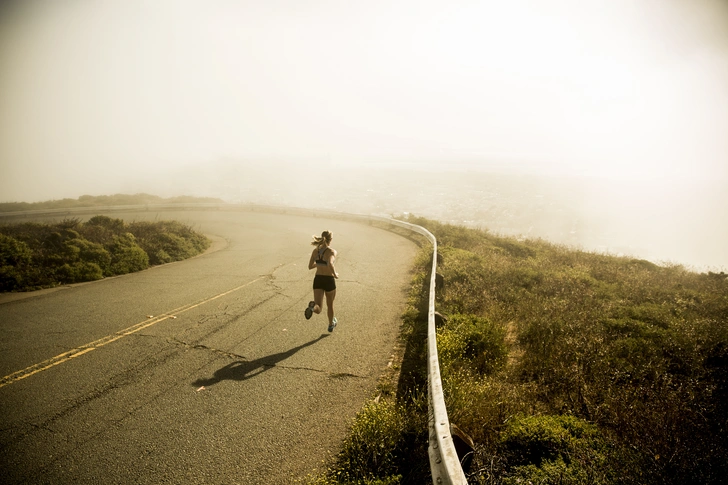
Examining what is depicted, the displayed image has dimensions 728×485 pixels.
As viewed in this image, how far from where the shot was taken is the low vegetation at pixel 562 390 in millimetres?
3160

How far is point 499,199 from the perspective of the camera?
7494 cm

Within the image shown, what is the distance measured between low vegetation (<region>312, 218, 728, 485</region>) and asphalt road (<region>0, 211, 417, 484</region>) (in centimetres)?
72

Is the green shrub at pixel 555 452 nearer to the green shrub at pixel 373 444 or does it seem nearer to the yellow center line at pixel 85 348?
the green shrub at pixel 373 444

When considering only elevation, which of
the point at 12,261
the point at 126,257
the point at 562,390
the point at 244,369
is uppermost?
the point at 12,261

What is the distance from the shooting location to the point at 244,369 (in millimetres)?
5332

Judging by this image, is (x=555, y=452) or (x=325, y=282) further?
(x=325, y=282)

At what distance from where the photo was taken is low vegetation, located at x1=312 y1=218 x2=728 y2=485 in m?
3.16

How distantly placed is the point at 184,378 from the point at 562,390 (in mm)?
5814

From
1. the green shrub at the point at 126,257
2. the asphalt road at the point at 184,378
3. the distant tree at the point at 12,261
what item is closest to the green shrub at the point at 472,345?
the asphalt road at the point at 184,378

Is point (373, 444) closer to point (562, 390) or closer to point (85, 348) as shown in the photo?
point (562, 390)

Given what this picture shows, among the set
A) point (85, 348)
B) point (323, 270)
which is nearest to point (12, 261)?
point (85, 348)

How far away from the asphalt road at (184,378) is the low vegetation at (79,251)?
0.99 meters

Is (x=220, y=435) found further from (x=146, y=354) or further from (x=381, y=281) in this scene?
(x=381, y=281)

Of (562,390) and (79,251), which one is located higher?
(79,251)
